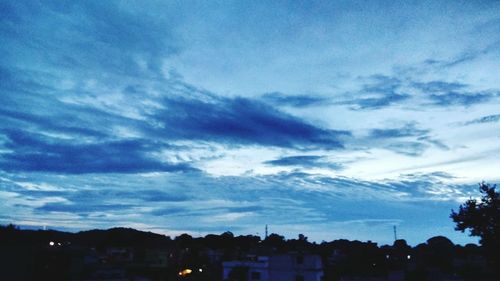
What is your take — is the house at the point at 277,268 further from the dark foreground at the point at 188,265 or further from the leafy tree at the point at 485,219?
the leafy tree at the point at 485,219

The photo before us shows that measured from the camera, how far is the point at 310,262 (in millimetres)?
45406

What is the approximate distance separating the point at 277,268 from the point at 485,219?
24.4m

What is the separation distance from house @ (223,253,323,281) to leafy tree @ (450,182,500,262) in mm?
17278

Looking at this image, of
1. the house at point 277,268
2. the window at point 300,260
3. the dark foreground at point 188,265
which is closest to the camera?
the dark foreground at point 188,265

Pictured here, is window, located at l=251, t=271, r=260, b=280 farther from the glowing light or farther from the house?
the glowing light

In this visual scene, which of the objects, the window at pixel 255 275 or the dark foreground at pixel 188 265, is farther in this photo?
the window at pixel 255 275

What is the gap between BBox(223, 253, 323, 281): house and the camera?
149ft

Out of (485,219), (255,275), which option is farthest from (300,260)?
(485,219)

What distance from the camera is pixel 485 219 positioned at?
119 feet

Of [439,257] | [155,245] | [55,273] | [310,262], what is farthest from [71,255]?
[439,257]

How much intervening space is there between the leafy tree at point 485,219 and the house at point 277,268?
1728 cm

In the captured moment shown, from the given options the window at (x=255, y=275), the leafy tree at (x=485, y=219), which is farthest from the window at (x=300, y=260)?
the leafy tree at (x=485, y=219)

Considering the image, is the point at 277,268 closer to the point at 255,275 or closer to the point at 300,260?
the point at 300,260

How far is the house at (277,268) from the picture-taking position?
149ft
